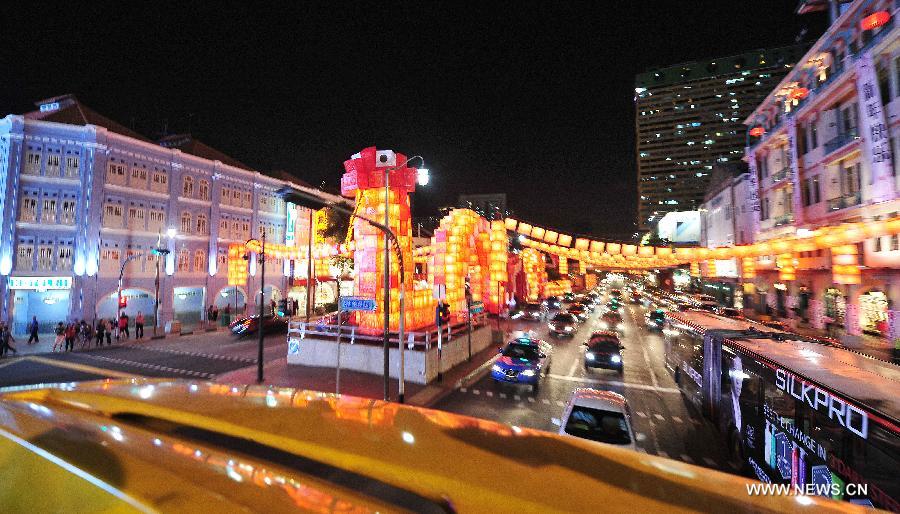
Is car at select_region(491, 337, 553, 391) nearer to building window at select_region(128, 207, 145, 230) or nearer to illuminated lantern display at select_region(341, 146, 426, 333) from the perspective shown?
illuminated lantern display at select_region(341, 146, 426, 333)

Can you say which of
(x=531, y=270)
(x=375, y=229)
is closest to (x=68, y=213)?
(x=375, y=229)

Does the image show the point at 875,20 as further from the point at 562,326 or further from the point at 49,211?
the point at 49,211

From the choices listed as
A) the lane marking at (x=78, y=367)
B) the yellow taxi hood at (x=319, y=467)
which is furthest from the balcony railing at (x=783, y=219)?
the lane marking at (x=78, y=367)

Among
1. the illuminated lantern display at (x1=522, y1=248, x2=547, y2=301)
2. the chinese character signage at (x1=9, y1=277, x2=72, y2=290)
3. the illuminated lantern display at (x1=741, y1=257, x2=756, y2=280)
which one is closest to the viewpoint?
the chinese character signage at (x1=9, y1=277, x2=72, y2=290)

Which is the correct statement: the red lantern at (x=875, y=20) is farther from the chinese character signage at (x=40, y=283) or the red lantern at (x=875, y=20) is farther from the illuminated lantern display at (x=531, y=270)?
the chinese character signage at (x=40, y=283)

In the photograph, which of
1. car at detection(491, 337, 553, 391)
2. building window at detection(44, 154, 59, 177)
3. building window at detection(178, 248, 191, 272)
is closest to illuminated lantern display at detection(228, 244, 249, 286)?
building window at detection(178, 248, 191, 272)

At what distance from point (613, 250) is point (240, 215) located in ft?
114

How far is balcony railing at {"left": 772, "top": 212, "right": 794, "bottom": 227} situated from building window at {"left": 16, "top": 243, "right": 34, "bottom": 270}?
2144 inches

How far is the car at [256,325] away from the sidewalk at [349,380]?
940cm

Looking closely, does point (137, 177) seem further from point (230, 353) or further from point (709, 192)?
point (709, 192)

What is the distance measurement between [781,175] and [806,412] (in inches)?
1310

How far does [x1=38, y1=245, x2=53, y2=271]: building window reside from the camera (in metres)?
26.9

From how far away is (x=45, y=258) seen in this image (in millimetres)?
27062

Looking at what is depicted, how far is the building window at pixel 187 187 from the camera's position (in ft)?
112
